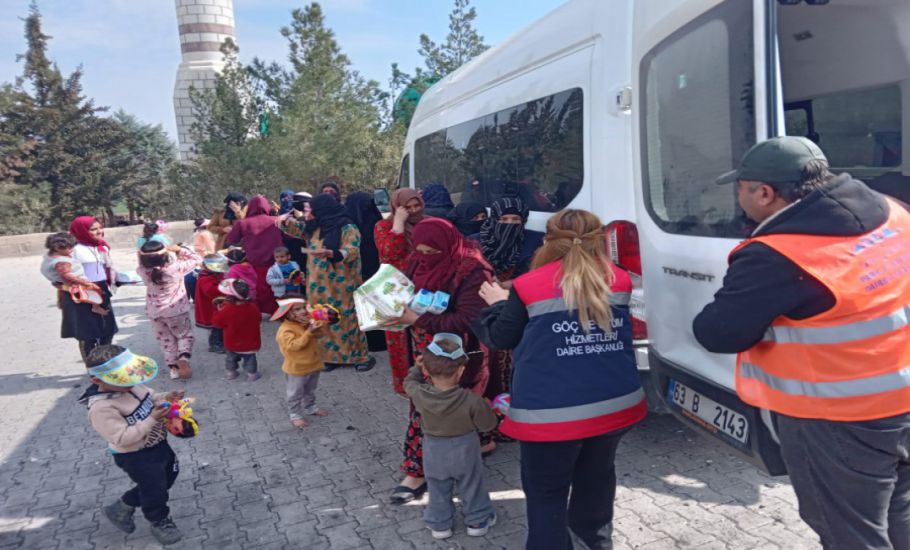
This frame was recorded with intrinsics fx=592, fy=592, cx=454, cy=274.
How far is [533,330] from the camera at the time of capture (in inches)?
90.5

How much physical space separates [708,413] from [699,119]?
1327mm

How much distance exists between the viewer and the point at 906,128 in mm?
4090

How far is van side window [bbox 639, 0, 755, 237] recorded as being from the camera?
94.7 inches

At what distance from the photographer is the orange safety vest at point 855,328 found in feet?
5.56

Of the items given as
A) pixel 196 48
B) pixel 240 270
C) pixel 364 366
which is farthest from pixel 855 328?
pixel 196 48

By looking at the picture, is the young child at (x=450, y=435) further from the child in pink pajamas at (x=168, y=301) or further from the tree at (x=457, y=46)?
the tree at (x=457, y=46)

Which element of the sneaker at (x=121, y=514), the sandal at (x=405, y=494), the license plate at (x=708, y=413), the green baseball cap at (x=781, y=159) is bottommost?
the sandal at (x=405, y=494)

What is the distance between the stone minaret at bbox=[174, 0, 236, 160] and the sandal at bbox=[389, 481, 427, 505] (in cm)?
2562

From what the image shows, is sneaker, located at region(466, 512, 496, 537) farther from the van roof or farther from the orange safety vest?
the van roof

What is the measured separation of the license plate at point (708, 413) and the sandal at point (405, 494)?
153 centimetres

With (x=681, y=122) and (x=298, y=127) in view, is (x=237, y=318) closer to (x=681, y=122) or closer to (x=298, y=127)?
(x=681, y=122)

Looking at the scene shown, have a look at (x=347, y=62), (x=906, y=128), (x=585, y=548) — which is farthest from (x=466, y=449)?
(x=347, y=62)

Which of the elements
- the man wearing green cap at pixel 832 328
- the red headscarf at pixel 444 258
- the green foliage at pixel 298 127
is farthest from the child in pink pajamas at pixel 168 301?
the green foliage at pixel 298 127

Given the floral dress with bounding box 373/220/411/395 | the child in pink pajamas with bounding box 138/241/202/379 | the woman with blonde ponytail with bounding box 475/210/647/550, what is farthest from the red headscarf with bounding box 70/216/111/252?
the woman with blonde ponytail with bounding box 475/210/647/550
